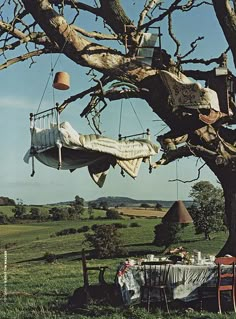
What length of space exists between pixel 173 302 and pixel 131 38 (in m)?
5.24

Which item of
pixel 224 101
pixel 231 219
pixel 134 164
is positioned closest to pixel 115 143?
pixel 134 164

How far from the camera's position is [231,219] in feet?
44.2

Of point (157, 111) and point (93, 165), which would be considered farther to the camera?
point (157, 111)

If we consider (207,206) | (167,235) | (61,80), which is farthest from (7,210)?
(61,80)

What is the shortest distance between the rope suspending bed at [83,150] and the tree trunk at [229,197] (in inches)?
88.0

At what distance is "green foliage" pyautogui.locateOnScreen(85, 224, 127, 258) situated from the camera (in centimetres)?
3275

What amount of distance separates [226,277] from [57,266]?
1709cm

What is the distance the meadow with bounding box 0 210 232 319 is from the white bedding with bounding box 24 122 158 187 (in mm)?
2707

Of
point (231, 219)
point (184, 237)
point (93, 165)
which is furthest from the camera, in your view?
point (184, 237)

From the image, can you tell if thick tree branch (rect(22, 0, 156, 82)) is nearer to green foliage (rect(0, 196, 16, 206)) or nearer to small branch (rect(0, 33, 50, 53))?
small branch (rect(0, 33, 50, 53))

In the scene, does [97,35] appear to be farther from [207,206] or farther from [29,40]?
[207,206]

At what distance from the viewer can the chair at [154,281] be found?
40.4 ft

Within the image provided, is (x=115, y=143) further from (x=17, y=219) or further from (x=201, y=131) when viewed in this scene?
(x=17, y=219)

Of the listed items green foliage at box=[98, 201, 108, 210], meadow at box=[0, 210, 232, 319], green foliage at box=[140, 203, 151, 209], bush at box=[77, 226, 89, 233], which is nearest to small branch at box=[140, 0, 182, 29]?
meadow at box=[0, 210, 232, 319]
